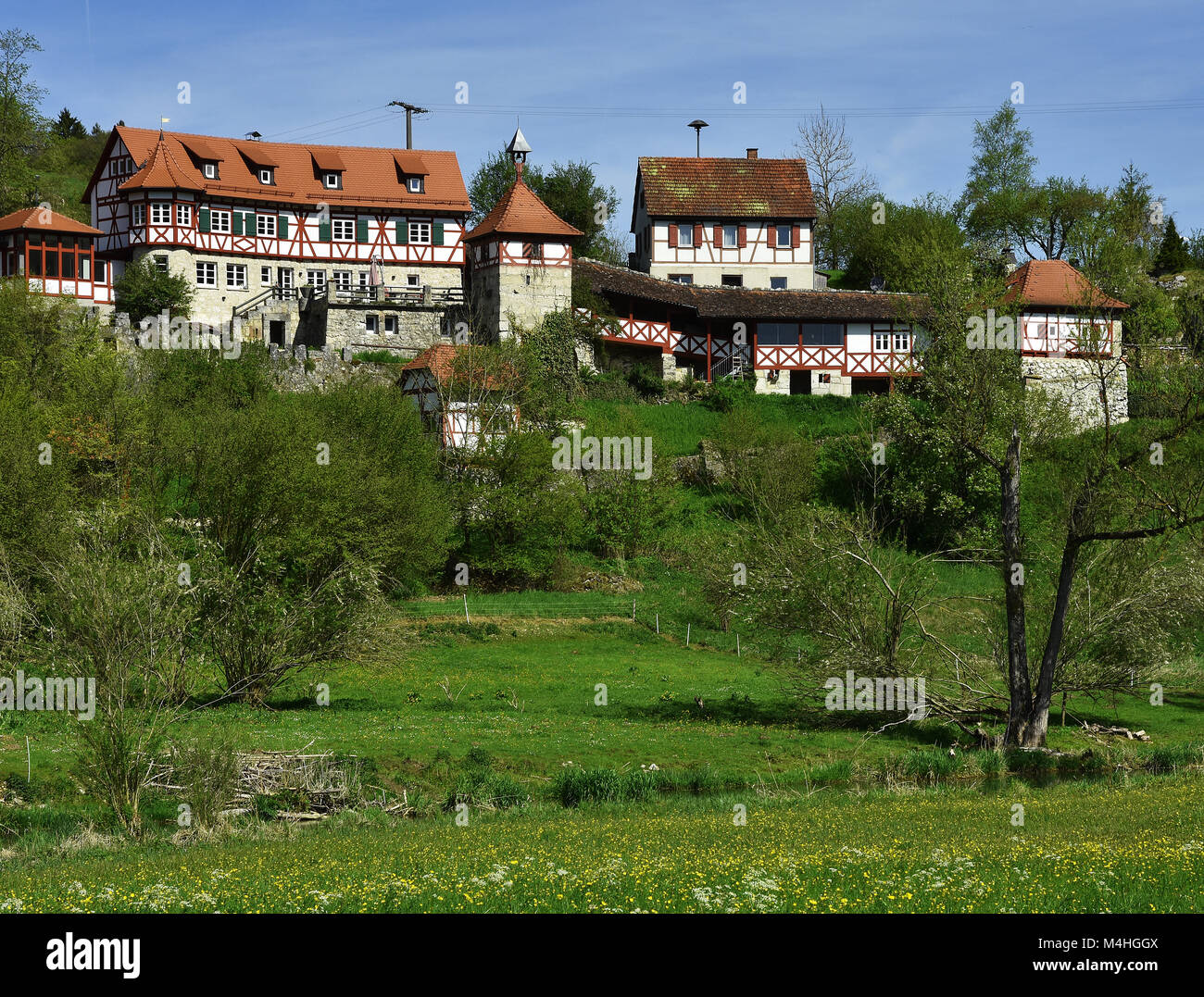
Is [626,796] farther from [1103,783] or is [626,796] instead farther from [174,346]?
[174,346]

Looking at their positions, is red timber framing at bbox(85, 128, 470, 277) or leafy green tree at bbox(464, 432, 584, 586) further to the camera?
red timber framing at bbox(85, 128, 470, 277)

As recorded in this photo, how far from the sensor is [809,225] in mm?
70500

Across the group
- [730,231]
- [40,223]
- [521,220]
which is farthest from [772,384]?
[40,223]

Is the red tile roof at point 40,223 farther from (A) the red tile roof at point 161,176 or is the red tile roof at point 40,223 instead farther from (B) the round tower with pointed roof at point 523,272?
(B) the round tower with pointed roof at point 523,272

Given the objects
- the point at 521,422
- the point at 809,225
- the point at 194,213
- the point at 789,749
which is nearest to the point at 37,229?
the point at 194,213

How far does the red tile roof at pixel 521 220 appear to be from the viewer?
6103cm

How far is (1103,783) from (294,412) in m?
24.8

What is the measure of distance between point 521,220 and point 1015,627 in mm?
40103

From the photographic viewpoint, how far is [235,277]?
64625 mm

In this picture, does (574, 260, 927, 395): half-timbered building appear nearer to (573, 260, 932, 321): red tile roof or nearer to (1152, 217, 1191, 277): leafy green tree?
(573, 260, 932, 321): red tile roof

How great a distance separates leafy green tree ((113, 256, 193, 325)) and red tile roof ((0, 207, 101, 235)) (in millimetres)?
2819

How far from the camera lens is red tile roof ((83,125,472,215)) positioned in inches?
2547

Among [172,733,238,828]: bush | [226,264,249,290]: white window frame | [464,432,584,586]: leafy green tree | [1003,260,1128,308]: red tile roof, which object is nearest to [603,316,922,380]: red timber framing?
[1003,260,1128,308]: red tile roof

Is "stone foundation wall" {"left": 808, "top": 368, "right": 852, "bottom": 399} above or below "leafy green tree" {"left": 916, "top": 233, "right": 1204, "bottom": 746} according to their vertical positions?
above
